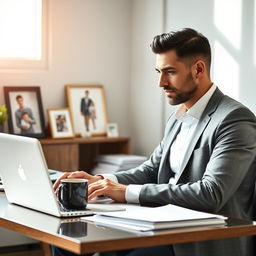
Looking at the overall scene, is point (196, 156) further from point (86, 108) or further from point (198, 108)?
point (86, 108)

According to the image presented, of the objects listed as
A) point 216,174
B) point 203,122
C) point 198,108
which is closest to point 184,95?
point 198,108

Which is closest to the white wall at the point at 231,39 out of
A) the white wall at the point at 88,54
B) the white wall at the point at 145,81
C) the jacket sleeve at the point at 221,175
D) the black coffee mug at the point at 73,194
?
the white wall at the point at 145,81

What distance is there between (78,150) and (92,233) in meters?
→ 2.96

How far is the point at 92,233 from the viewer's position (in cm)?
173

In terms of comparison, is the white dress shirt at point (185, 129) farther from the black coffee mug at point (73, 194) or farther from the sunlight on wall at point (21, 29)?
the sunlight on wall at point (21, 29)

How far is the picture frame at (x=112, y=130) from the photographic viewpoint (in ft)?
16.0

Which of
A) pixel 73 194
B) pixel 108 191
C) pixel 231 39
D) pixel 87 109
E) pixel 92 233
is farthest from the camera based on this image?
pixel 87 109

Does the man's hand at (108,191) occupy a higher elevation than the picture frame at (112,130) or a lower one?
higher

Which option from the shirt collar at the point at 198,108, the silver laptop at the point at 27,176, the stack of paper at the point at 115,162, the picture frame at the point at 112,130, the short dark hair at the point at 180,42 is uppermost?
the short dark hair at the point at 180,42

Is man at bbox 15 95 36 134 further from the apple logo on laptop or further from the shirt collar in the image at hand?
the apple logo on laptop

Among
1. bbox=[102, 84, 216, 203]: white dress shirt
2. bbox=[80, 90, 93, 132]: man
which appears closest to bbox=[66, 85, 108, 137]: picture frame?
bbox=[80, 90, 93, 132]: man

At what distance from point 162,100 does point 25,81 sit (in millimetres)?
1022

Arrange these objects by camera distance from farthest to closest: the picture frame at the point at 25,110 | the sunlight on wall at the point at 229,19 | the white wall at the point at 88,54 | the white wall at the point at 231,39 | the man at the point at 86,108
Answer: the man at the point at 86,108 → the white wall at the point at 88,54 → the picture frame at the point at 25,110 → the sunlight on wall at the point at 229,19 → the white wall at the point at 231,39

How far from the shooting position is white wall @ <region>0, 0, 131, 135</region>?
4648mm
